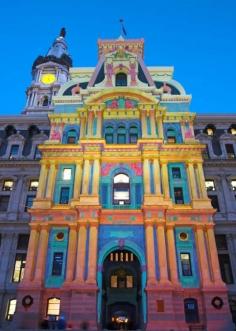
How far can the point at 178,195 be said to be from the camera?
3456cm

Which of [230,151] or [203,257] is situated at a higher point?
[230,151]

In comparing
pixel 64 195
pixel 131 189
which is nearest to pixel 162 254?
pixel 131 189

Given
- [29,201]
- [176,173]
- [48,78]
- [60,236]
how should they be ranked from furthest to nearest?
[48,78] → [29,201] → [176,173] → [60,236]

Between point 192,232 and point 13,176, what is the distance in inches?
874

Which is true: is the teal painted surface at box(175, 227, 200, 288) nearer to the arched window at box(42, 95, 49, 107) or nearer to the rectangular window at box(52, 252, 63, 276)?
the rectangular window at box(52, 252, 63, 276)

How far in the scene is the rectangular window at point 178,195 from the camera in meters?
34.1

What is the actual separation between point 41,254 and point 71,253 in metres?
2.76

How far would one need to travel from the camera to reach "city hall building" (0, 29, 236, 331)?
28156 mm

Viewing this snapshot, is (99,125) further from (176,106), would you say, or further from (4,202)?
(4,202)

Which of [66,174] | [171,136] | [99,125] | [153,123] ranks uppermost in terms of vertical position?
[153,123]

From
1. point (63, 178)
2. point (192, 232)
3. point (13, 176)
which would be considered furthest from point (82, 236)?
point (13, 176)

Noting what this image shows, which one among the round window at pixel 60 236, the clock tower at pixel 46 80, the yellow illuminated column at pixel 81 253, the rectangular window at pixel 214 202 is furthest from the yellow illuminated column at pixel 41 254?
the clock tower at pixel 46 80

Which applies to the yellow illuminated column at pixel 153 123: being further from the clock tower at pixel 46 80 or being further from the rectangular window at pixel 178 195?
the clock tower at pixel 46 80

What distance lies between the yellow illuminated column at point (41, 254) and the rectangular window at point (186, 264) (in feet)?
41.7
